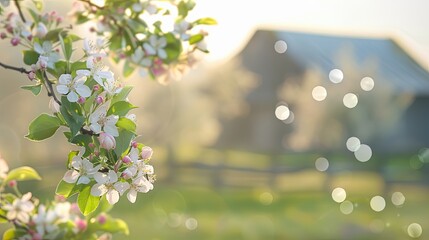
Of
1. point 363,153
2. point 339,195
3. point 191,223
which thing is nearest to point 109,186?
point 191,223

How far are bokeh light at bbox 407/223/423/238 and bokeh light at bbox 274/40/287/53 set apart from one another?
429 inches

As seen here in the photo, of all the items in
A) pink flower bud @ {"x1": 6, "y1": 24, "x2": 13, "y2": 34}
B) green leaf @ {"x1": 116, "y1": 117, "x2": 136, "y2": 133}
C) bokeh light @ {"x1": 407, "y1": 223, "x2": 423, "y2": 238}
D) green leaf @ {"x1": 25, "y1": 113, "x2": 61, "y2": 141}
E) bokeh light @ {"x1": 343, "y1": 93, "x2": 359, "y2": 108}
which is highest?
bokeh light @ {"x1": 343, "y1": 93, "x2": 359, "y2": 108}

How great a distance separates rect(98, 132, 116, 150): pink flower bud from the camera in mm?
2072

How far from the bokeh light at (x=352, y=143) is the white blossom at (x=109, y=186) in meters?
14.1

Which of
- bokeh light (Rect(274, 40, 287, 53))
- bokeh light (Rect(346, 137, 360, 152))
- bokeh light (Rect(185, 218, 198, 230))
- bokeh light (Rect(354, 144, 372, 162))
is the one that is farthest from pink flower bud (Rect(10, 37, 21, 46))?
bokeh light (Rect(274, 40, 287, 53))

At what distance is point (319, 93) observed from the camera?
16.1 meters

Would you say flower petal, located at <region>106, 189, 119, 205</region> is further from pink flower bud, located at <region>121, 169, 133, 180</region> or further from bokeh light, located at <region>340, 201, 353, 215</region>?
bokeh light, located at <region>340, 201, 353, 215</region>

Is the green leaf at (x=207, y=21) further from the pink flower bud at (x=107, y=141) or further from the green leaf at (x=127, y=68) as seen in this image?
the pink flower bud at (x=107, y=141)

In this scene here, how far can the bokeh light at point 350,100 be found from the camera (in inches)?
609

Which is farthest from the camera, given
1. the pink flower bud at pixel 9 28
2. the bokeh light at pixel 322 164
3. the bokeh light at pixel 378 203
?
the bokeh light at pixel 322 164

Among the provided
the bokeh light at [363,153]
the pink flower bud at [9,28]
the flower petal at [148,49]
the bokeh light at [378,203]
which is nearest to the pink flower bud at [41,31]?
the pink flower bud at [9,28]

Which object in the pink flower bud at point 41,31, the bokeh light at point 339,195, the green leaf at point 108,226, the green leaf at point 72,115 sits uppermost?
the bokeh light at point 339,195

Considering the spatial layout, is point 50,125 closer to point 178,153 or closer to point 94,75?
point 94,75

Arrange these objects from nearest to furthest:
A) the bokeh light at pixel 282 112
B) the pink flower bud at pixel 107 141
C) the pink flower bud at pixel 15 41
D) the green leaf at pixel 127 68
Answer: the pink flower bud at pixel 107 141 → the pink flower bud at pixel 15 41 → the green leaf at pixel 127 68 → the bokeh light at pixel 282 112
